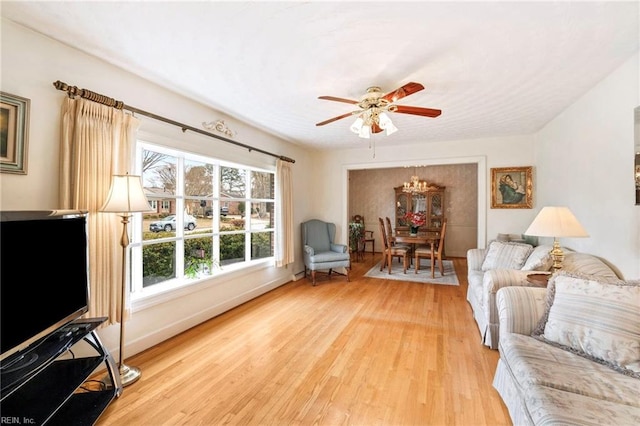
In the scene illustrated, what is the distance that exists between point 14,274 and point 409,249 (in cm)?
532

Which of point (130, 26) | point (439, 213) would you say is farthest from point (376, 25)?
point (439, 213)

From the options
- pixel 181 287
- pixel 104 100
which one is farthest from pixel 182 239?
pixel 104 100

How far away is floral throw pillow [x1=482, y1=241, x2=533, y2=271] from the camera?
3.05 m

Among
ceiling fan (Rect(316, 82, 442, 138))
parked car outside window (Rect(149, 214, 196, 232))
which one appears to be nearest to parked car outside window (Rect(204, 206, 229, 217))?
parked car outside window (Rect(149, 214, 196, 232))

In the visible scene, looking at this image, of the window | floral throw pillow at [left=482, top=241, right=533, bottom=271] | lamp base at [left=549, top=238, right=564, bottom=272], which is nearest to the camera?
lamp base at [left=549, top=238, right=564, bottom=272]

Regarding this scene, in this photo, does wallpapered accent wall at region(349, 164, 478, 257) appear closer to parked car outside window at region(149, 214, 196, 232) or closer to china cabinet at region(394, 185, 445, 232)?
china cabinet at region(394, 185, 445, 232)

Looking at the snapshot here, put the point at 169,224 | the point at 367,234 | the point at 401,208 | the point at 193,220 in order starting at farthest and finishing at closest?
the point at 367,234 < the point at 401,208 < the point at 193,220 < the point at 169,224

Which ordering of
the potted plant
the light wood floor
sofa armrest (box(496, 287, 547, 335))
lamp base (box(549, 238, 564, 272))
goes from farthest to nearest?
the potted plant, lamp base (box(549, 238, 564, 272)), sofa armrest (box(496, 287, 547, 335)), the light wood floor

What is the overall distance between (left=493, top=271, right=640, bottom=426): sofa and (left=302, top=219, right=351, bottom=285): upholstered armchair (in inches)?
116

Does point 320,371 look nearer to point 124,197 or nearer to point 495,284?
point 495,284

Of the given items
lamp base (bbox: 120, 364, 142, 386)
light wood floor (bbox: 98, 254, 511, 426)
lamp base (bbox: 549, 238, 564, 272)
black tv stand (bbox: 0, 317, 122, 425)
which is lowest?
light wood floor (bbox: 98, 254, 511, 426)

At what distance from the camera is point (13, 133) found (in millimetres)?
1646

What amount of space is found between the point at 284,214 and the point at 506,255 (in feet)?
10.1

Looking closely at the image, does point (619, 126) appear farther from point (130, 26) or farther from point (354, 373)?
point (130, 26)
